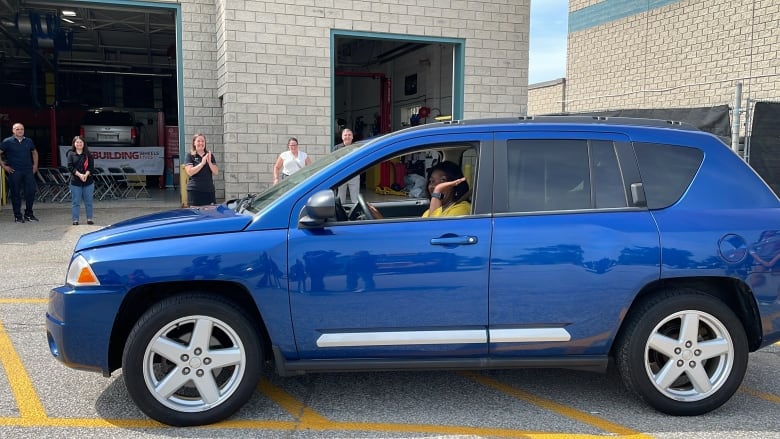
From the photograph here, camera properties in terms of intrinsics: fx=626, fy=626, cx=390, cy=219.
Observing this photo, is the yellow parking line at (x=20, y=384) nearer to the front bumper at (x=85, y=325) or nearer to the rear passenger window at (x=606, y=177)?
Result: the front bumper at (x=85, y=325)

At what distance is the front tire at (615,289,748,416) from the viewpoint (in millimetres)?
3758

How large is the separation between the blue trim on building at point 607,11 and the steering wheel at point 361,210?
61.1 feet

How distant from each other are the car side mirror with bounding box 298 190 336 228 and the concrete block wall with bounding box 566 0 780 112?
42.2 feet

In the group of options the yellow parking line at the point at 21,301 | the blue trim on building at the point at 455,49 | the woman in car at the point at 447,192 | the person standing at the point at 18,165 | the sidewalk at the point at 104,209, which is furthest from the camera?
the blue trim on building at the point at 455,49

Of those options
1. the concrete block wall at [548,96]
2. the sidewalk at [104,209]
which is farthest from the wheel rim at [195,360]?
the concrete block wall at [548,96]

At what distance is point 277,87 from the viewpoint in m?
12.9

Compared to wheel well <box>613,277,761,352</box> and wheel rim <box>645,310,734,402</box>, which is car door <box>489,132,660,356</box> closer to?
wheel well <box>613,277,761,352</box>

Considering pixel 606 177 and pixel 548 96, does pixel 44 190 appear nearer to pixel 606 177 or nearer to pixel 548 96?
pixel 606 177

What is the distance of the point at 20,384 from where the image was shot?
4254 mm

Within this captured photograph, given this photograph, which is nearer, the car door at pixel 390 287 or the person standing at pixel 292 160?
the car door at pixel 390 287

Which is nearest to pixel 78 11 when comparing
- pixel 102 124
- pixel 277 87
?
pixel 102 124

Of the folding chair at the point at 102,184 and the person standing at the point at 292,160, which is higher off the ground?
the person standing at the point at 292,160

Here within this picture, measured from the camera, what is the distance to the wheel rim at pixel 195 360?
11.7ft

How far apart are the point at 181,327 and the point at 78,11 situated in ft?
59.4
